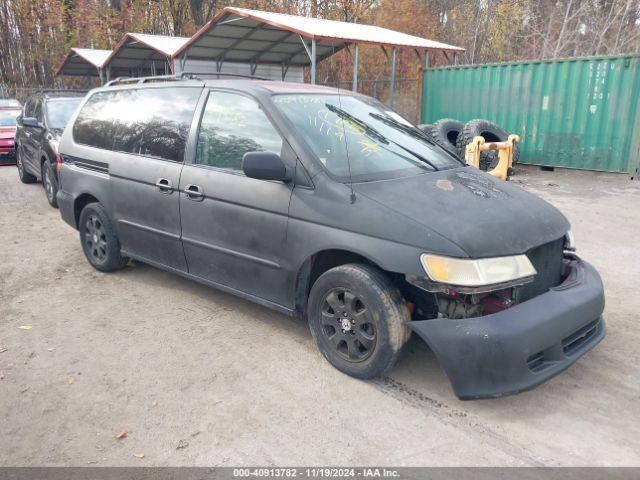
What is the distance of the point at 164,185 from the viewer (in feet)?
13.7

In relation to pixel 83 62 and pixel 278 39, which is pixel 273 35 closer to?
pixel 278 39

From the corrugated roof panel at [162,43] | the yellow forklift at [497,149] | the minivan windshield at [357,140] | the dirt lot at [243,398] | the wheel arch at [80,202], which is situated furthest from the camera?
the corrugated roof panel at [162,43]

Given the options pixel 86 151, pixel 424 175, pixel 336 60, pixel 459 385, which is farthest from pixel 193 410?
pixel 336 60

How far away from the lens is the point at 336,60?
75.7ft

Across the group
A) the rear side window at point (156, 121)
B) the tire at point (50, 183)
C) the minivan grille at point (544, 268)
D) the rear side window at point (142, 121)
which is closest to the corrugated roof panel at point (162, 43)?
the tire at point (50, 183)

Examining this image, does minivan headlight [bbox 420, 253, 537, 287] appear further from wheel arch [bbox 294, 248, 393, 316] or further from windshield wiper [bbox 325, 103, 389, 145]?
windshield wiper [bbox 325, 103, 389, 145]

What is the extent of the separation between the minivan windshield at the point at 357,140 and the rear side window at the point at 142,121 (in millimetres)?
943

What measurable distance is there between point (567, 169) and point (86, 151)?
963 centimetres

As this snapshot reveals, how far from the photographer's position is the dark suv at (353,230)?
2.79 metres

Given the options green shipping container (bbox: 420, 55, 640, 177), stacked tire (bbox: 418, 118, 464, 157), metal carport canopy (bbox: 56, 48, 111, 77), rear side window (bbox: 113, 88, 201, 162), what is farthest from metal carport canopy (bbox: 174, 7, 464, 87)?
rear side window (bbox: 113, 88, 201, 162)

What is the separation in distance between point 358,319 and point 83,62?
24.7 metres

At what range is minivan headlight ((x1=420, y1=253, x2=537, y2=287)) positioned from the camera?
2.74 m

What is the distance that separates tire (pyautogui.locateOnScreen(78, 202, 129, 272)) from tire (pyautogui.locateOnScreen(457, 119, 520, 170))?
285 inches

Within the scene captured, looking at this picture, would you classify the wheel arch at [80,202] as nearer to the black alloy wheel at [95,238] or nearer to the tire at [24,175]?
the black alloy wheel at [95,238]
